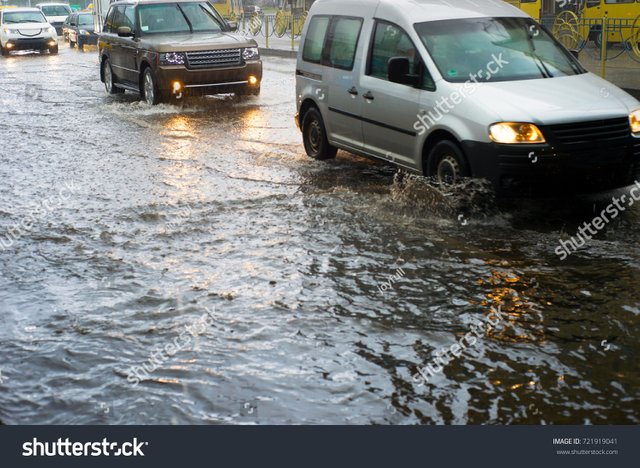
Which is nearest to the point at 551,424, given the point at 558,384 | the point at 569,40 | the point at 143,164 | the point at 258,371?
the point at 558,384

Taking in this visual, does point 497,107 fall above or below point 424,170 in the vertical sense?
above

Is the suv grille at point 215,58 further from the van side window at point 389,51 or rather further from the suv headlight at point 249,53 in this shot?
the van side window at point 389,51

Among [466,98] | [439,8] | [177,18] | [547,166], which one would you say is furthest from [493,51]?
[177,18]

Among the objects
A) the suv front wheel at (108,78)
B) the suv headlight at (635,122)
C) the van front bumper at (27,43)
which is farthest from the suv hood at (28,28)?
the suv headlight at (635,122)

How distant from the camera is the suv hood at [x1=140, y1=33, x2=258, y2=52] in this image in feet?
54.1

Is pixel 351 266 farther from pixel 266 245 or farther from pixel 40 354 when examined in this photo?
pixel 40 354

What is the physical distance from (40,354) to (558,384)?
2781 millimetres

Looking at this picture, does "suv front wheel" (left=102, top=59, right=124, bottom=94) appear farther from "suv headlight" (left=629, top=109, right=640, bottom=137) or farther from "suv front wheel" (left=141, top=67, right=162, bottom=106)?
"suv headlight" (left=629, top=109, right=640, bottom=137)

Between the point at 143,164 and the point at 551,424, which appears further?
the point at 143,164

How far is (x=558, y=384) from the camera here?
475 centimetres

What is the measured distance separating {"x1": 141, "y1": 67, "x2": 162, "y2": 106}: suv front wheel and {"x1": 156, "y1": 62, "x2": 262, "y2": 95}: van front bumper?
194mm

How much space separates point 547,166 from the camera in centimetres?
770

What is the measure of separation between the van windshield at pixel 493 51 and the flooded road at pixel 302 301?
3.73 feet
